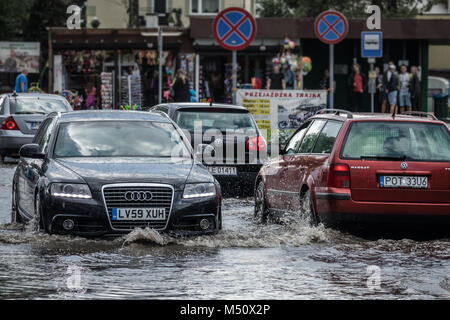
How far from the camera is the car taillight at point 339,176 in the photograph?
12.7m

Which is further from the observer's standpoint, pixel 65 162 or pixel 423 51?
pixel 423 51

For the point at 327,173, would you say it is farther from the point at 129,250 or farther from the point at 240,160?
the point at 240,160

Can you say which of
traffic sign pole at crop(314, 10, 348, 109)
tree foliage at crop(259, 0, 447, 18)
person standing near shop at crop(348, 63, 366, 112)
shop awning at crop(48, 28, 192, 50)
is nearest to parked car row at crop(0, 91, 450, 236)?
traffic sign pole at crop(314, 10, 348, 109)

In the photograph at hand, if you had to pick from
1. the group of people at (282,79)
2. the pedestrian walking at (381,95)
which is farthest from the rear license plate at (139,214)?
the pedestrian walking at (381,95)

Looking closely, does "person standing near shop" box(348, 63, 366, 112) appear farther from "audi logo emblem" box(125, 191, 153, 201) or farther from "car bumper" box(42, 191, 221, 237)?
"audi logo emblem" box(125, 191, 153, 201)

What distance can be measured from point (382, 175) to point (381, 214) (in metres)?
0.41

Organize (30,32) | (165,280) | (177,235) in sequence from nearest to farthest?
(165,280) → (177,235) → (30,32)

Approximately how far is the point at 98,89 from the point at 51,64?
2032mm

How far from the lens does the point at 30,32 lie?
6900 cm

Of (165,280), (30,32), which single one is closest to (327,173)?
(165,280)

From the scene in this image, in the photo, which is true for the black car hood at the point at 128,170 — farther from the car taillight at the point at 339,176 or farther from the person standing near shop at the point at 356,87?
the person standing near shop at the point at 356,87

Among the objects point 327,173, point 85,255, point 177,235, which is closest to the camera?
point 85,255

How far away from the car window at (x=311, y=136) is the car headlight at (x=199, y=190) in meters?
2.28

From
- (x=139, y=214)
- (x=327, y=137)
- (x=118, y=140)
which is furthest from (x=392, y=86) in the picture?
(x=139, y=214)
